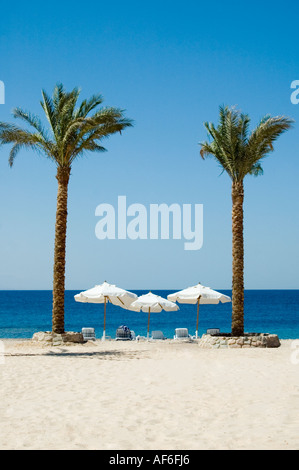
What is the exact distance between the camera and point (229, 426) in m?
6.87

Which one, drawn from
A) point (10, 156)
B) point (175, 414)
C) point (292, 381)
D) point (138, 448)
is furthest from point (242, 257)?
point (138, 448)

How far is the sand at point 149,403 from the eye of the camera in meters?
6.21

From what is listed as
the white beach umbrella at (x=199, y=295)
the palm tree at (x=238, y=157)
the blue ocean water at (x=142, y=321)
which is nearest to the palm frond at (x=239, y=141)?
the palm tree at (x=238, y=157)

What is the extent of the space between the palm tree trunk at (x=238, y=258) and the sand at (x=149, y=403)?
12.8 feet

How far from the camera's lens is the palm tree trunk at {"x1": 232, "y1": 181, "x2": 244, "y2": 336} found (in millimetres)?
19156

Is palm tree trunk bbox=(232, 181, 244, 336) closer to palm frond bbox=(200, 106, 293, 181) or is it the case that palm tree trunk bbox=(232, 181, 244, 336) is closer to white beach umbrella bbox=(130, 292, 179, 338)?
palm frond bbox=(200, 106, 293, 181)

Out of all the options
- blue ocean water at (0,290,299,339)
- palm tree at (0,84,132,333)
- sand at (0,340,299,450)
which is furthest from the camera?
blue ocean water at (0,290,299,339)

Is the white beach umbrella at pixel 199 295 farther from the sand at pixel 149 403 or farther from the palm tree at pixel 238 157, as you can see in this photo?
the sand at pixel 149 403

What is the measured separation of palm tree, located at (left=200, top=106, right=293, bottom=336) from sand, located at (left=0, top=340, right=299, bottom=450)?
14.4 ft

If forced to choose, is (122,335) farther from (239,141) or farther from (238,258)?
(239,141)

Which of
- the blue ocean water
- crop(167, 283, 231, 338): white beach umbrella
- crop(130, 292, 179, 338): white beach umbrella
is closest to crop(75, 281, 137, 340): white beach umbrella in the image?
crop(130, 292, 179, 338): white beach umbrella

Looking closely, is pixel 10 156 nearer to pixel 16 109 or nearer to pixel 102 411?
pixel 16 109

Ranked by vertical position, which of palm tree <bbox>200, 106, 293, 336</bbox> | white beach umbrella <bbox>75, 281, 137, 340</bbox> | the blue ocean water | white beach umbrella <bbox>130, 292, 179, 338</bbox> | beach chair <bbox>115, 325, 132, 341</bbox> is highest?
palm tree <bbox>200, 106, 293, 336</bbox>

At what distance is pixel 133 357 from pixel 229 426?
9287 mm
